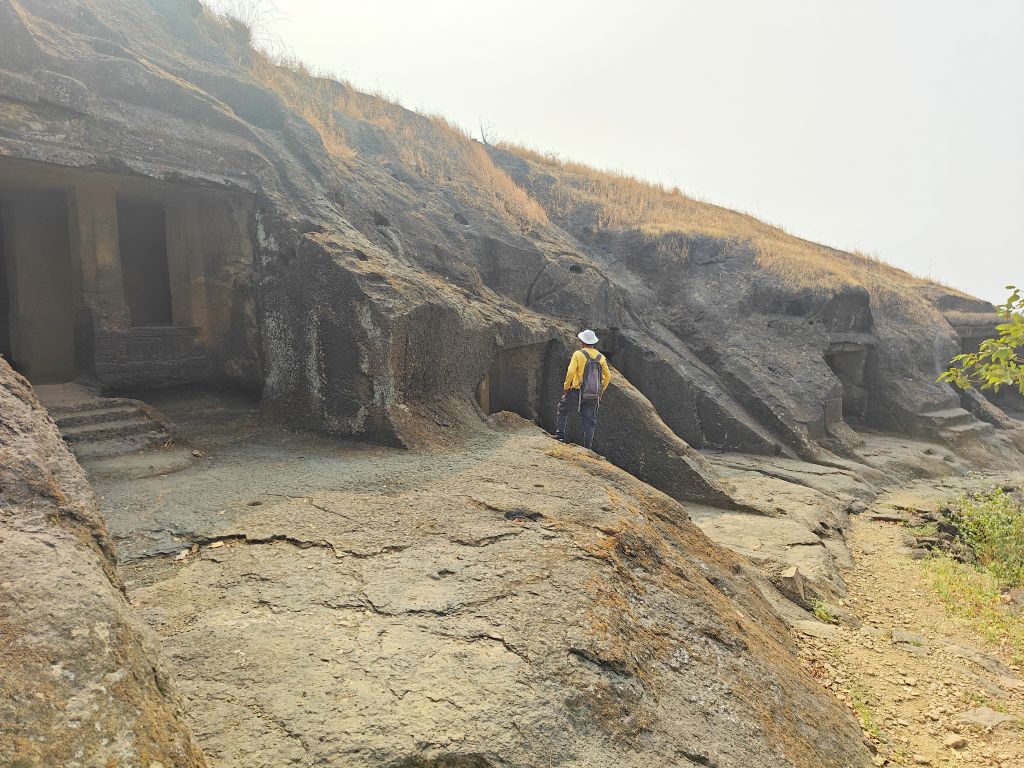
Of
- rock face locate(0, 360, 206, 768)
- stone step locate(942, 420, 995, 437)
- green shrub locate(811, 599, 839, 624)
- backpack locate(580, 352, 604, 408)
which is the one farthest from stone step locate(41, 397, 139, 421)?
stone step locate(942, 420, 995, 437)

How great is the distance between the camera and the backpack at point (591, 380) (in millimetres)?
6809

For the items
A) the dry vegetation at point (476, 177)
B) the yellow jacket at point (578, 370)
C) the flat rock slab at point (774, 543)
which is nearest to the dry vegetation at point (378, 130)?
the dry vegetation at point (476, 177)

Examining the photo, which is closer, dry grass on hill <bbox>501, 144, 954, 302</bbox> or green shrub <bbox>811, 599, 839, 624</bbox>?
green shrub <bbox>811, 599, 839, 624</bbox>

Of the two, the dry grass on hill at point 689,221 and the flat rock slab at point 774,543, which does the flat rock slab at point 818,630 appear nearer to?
the flat rock slab at point 774,543

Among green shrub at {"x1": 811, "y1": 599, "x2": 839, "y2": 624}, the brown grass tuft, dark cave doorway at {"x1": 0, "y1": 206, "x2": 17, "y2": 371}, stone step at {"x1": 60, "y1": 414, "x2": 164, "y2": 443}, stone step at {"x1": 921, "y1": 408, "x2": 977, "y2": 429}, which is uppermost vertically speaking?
the brown grass tuft

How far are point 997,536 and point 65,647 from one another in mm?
7334

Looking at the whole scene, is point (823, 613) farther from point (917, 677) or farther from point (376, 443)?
point (376, 443)

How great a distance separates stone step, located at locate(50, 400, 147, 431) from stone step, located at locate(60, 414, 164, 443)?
0.03m

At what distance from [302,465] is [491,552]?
2000 mm

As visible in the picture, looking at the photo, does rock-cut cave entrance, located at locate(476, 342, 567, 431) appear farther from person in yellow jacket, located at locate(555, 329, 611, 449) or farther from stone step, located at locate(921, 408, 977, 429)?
stone step, located at locate(921, 408, 977, 429)

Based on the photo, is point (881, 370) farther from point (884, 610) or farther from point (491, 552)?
point (491, 552)

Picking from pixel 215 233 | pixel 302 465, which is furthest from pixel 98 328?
pixel 302 465

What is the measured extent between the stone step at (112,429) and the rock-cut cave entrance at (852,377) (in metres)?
11.6

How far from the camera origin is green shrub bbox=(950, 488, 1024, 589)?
5674 mm
